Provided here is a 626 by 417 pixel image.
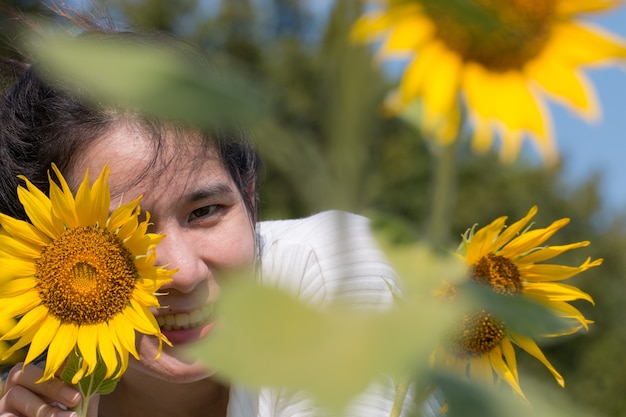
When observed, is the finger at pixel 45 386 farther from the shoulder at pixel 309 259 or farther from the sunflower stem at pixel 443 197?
the sunflower stem at pixel 443 197

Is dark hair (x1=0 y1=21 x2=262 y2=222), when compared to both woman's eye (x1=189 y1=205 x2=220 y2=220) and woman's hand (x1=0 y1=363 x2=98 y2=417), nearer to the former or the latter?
woman's eye (x1=189 y1=205 x2=220 y2=220)

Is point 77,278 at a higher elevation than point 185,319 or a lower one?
A: higher

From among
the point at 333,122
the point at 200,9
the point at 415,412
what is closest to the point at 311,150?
the point at 333,122

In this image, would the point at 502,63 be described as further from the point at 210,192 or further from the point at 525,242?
the point at 210,192

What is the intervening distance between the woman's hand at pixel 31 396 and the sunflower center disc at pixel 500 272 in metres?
0.42

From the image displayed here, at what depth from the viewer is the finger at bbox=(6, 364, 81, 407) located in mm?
829

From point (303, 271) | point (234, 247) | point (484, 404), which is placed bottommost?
point (303, 271)

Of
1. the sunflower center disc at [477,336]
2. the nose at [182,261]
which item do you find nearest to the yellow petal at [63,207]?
the nose at [182,261]

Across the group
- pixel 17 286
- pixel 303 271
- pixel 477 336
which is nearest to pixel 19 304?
pixel 17 286

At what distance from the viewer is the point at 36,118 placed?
118cm

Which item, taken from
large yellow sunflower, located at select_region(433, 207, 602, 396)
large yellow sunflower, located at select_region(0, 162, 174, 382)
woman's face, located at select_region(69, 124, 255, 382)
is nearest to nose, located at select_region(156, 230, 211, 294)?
woman's face, located at select_region(69, 124, 255, 382)

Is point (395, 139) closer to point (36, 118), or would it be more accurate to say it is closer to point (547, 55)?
point (36, 118)

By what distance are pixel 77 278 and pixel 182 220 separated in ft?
0.64

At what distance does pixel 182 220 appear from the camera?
3.06 feet
